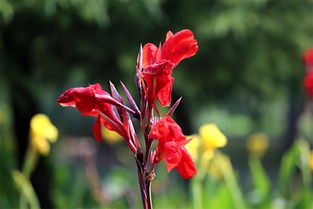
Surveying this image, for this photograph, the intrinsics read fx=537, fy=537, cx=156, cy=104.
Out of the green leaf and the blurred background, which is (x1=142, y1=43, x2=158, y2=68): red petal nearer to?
the green leaf

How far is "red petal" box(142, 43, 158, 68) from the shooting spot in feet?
3.70

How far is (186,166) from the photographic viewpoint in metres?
1.06

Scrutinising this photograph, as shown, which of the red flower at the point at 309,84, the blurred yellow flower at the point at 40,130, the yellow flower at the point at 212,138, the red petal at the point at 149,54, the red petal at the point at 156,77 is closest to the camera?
the red petal at the point at 156,77

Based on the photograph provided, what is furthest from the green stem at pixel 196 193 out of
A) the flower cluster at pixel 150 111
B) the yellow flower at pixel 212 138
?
the flower cluster at pixel 150 111

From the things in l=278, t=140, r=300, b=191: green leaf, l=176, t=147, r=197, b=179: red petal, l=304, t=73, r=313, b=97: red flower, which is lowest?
l=278, t=140, r=300, b=191: green leaf

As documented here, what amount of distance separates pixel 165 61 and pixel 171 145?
0.53 ft

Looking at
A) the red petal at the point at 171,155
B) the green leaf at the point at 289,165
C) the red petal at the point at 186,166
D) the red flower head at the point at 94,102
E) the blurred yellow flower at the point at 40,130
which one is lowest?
the green leaf at the point at 289,165

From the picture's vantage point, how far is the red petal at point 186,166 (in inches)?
41.3

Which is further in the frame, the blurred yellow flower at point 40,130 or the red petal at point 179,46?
the blurred yellow flower at point 40,130

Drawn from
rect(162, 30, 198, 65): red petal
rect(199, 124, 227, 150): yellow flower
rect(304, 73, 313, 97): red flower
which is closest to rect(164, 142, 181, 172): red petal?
rect(162, 30, 198, 65): red petal

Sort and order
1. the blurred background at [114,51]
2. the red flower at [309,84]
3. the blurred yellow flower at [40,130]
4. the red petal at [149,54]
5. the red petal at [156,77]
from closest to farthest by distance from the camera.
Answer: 1. the red petal at [156,77]
2. the red petal at [149,54]
3. the blurred yellow flower at [40,130]
4. the red flower at [309,84]
5. the blurred background at [114,51]

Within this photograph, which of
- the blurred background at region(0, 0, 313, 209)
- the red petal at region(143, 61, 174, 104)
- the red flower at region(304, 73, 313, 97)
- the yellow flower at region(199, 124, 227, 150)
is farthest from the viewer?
the blurred background at region(0, 0, 313, 209)

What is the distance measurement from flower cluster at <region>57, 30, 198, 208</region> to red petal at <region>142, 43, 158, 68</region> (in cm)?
3

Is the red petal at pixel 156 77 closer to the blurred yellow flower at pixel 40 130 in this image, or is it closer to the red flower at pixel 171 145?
the red flower at pixel 171 145
